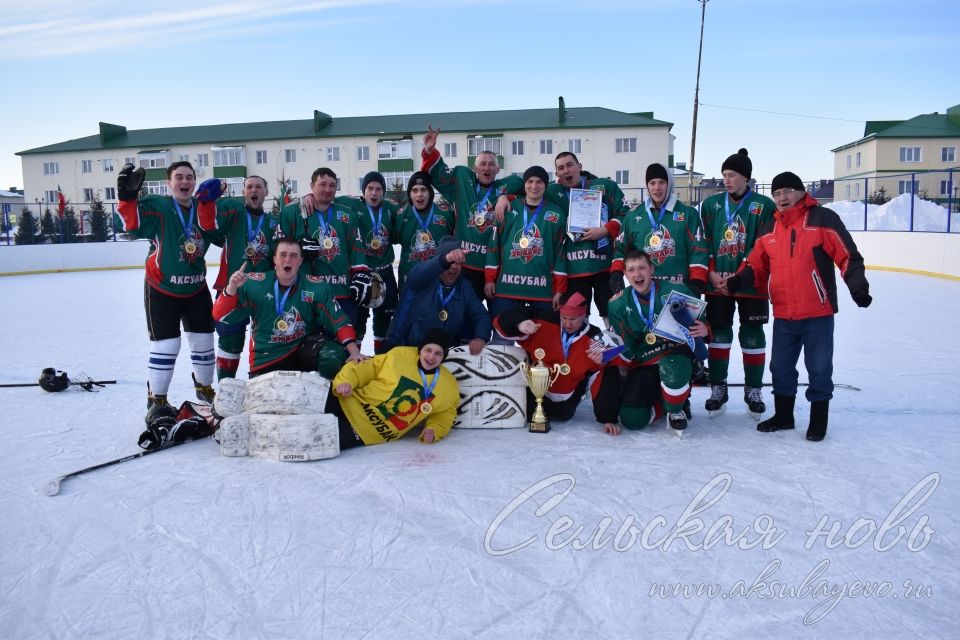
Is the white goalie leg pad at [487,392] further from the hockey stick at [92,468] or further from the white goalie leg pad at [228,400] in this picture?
the hockey stick at [92,468]

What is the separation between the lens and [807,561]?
2.45 metres

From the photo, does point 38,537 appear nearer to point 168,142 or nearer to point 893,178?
point 893,178

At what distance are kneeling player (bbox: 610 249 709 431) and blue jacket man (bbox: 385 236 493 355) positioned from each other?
0.85 metres

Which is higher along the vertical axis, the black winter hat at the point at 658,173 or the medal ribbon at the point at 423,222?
the black winter hat at the point at 658,173

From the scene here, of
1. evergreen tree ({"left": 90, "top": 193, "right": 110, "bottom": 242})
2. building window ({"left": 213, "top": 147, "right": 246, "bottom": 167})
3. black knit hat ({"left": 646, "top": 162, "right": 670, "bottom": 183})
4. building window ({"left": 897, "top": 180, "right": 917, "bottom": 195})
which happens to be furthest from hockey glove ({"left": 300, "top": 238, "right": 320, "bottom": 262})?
building window ({"left": 213, "top": 147, "right": 246, "bottom": 167})

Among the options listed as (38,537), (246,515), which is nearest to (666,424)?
(246,515)

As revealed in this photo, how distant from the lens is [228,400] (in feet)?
12.3

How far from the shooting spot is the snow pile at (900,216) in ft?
45.5

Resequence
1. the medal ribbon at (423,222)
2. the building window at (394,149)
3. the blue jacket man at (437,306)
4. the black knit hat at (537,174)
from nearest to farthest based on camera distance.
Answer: the blue jacket man at (437,306) < the black knit hat at (537,174) < the medal ribbon at (423,222) < the building window at (394,149)

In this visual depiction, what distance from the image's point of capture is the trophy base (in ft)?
13.3

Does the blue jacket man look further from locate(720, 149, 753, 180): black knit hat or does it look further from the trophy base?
locate(720, 149, 753, 180): black knit hat

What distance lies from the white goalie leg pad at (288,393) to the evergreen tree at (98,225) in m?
18.3

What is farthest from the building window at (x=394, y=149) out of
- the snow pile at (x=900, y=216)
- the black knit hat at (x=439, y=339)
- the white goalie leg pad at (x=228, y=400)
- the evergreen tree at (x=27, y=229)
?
the white goalie leg pad at (x=228, y=400)

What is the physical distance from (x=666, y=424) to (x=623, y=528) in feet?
5.22
